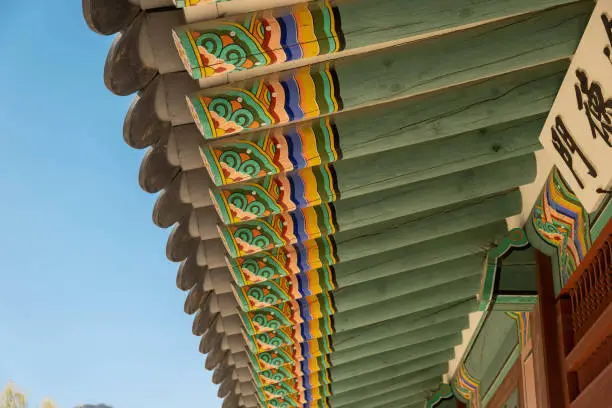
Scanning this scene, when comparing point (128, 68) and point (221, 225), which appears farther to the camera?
point (221, 225)

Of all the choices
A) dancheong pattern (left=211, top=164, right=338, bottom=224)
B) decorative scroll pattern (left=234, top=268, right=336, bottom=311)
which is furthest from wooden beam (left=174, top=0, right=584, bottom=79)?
decorative scroll pattern (left=234, top=268, right=336, bottom=311)

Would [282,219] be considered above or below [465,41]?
below

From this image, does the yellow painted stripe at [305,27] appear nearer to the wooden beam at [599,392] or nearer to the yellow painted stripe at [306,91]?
the yellow painted stripe at [306,91]

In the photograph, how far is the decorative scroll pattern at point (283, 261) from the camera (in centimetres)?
555

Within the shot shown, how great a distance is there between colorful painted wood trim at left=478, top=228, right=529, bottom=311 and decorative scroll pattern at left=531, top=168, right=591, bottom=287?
215 mm

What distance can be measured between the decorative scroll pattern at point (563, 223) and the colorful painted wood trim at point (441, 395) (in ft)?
11.3

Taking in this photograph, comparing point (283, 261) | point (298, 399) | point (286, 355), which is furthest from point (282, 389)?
point (283, 261)

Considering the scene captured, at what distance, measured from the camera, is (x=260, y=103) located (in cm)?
414

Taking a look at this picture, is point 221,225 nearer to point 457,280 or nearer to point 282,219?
point 282,219

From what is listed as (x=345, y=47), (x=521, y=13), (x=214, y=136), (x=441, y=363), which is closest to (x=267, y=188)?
(x=214, y=136)

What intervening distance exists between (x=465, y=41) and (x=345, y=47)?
27.4 inches

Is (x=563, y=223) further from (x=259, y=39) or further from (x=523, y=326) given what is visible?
(x=259, y=39)

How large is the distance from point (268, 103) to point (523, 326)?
2.60 metres

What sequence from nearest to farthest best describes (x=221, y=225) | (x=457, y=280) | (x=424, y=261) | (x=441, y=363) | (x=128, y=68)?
(x=128, y=68), (x=221, y=225), (x=424, y=261), (x=457, y=280), (x=441, y=363)
